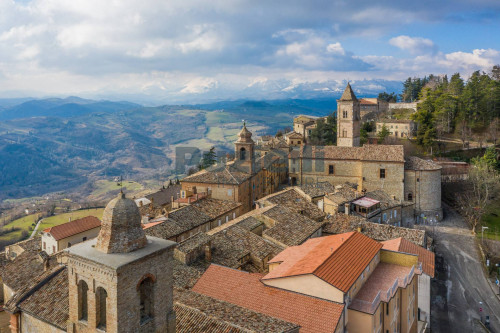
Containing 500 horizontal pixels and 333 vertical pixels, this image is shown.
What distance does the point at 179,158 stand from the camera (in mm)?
71812

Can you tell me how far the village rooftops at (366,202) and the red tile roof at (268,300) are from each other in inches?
789

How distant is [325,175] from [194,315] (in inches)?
1414

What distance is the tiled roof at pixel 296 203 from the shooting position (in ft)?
107

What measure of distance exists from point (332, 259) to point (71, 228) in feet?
76.5

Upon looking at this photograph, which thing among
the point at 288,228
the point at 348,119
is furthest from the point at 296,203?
the point at 348,119

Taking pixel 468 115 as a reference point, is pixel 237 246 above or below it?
below

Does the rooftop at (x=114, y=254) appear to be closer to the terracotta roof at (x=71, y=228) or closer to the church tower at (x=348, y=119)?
the terracotta roof at (x=71, y=228)

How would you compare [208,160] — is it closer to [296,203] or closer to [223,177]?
[223,177]

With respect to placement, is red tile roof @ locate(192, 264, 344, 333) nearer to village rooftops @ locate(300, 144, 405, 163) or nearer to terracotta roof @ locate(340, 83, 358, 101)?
village rooftops @ locate(300, 144, 405, 163)

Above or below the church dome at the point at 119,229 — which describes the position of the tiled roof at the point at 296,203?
below

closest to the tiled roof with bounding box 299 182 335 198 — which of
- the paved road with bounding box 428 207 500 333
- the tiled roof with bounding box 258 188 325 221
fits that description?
the tiled roof with bounding box 258 188 325 221

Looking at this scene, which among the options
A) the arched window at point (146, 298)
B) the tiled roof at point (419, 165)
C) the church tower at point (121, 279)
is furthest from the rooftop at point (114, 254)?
the tiled roof at point (419, 165)

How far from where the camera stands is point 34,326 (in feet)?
43.2

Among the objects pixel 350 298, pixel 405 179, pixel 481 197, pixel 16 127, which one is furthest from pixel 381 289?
pixel 16 127
